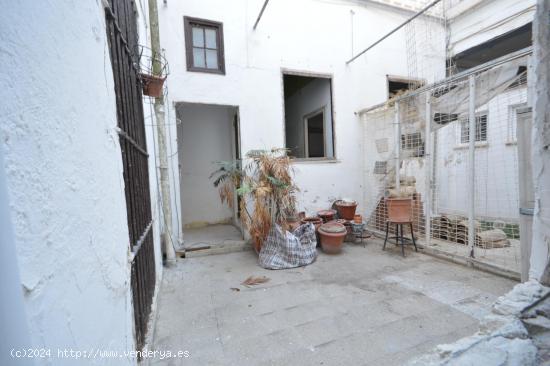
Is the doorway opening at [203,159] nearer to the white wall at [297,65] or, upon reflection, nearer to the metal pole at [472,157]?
the white wall at [297,65]

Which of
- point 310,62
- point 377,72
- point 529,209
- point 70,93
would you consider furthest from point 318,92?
point 70,93

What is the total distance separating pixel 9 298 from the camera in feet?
1.39

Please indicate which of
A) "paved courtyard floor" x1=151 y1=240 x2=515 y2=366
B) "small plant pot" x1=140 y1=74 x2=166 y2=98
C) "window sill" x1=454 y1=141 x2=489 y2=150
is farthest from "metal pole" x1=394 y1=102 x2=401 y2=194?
"small plant pot" x1=140 y1=74 x2=166 y2=98

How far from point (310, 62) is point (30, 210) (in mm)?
4552

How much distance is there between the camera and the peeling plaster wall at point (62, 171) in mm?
461

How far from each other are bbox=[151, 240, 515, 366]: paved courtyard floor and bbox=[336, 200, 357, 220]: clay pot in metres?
1.14

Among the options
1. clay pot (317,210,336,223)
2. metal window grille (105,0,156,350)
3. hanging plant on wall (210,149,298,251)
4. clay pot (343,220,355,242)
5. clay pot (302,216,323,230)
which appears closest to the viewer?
metal window grille (105,0,156,350)

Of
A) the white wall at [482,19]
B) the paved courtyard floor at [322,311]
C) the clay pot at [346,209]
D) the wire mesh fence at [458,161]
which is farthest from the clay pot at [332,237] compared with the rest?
the white wall at [482,19]

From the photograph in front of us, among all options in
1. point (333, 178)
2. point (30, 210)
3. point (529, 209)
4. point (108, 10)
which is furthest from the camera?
point (333, 178)

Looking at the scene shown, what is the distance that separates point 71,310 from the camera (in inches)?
24.5

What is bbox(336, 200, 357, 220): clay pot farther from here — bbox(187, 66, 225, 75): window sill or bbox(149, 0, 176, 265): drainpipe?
bbox(187, 66, 225, 75): window sill

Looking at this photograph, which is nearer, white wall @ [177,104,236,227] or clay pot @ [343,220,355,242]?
clay pot @ [343,220,355,242]

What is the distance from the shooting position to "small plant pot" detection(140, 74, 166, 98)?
2.10 m

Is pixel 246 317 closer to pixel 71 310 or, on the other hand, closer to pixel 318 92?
pixel 71 310
